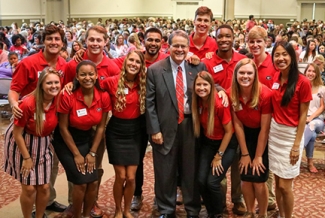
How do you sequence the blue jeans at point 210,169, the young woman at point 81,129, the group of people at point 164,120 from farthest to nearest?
the blue jeans at point 210,169
the young woman at point 81,129
the group of people at point 164,120

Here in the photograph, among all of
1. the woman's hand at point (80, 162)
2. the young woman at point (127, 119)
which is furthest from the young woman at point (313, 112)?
the woman's hand at point (80, 162)

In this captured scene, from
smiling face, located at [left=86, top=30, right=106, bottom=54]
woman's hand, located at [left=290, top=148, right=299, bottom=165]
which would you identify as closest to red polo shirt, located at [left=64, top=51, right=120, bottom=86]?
smiling face, located at [left=86, top=30, right=106, bottom=54]

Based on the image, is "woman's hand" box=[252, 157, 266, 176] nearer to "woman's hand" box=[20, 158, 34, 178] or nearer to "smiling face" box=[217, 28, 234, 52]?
"smiling face" box=[217, 28, 234, 52]

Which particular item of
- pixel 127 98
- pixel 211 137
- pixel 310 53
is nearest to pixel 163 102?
pixel 127 98

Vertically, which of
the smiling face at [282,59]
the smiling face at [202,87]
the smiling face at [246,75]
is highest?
the smiling face at [282,59]

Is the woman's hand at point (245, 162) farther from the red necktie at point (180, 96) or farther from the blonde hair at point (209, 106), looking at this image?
the red necktie at point (180, 96)

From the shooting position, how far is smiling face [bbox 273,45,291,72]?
338 cm

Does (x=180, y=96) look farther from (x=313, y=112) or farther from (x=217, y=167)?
(x=313, y=112)

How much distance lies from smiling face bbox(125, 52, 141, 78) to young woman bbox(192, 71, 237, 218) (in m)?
0.53

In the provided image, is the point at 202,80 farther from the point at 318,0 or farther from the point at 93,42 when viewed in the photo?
the point at 318,0

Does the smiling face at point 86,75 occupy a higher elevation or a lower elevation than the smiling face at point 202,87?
higher

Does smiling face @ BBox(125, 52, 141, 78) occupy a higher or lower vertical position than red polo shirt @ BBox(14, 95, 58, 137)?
higher

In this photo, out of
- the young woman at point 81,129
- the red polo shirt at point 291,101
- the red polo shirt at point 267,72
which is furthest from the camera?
the red polo shirt at point 267,72

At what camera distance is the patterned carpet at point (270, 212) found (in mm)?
4258
